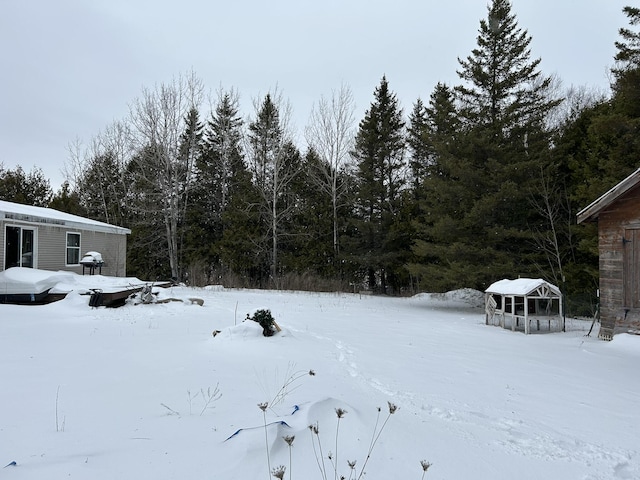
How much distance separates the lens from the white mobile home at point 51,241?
12.4 m

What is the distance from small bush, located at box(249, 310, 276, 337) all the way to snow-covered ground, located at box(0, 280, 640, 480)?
188 mm

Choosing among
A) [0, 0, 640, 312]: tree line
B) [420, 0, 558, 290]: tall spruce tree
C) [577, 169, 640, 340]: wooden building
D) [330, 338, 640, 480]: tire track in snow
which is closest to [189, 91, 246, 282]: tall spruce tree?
[0, 0, 640, 312]: tree line

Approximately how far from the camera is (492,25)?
1452cm

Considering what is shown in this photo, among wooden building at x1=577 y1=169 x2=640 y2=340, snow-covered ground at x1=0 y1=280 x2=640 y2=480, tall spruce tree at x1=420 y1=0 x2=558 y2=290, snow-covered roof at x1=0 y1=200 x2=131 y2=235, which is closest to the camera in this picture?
snow-covered ground at x1=0 y1=280 x2=640 y2=480

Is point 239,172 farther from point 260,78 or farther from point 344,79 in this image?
point 344,79

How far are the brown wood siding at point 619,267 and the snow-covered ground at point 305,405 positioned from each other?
0.75 m

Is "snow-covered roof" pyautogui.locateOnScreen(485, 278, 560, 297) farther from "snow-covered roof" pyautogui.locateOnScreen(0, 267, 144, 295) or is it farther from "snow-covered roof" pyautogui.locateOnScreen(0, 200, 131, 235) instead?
"snow-covered roof" pyautogui.locateOnScreen(0, 200, 131, 235)

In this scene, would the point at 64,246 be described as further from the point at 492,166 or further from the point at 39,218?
the point at 492,166

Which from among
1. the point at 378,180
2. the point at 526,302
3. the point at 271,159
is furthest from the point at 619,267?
the point at 271,159

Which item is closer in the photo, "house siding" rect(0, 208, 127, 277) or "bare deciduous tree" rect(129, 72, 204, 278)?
"house siding" rect(0, 208, 127, 277)

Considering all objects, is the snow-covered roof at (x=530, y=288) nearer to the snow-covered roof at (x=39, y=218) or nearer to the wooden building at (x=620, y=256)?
the wooden building at (x=620, y=256)

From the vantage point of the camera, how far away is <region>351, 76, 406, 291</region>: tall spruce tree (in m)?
20.5

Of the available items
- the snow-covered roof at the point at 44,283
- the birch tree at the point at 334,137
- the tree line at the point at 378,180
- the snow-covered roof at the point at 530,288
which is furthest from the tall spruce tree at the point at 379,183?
the snow-covered roof at the point at 44,283

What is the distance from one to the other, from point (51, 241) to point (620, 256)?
17084 millimetres
